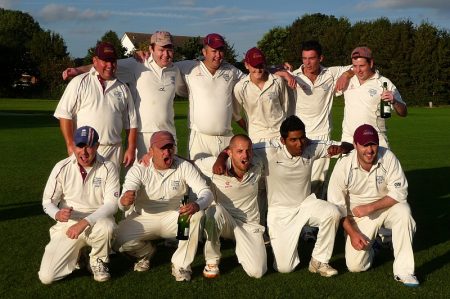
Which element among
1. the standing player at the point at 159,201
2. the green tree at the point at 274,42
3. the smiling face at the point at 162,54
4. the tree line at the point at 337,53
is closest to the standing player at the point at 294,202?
the standing player at the point at 159,201

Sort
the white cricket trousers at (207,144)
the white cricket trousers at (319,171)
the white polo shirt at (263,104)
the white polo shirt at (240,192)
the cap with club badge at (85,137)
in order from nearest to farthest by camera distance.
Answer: the cap with club badge at (85,137)
the white polo shirt at (240,192)
the white polo shirt at (263,104)
the white cricket trousers at (207,144)
the white cricket trousers at (319,171)

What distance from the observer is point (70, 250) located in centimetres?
662

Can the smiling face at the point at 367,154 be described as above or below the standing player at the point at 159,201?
above

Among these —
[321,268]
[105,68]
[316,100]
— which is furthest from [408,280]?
[105,68]

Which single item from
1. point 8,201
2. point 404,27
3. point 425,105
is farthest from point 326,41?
point 8,201

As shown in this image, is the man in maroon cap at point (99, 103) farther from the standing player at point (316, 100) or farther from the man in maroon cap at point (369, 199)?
the man in maroon cap at point (369, 199)

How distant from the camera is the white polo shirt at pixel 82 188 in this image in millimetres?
6758

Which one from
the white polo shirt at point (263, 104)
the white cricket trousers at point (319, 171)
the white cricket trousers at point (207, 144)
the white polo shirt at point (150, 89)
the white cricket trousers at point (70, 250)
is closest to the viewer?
the white cricket trousers at point (70, 250)

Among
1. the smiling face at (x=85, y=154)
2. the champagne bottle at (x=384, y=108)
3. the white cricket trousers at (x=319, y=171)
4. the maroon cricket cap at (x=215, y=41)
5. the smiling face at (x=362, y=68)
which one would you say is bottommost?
the white cricket trousers at (x=319, y=171)

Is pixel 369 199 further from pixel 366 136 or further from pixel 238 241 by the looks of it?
pixel 238 241

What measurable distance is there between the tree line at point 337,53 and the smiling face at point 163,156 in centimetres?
4524

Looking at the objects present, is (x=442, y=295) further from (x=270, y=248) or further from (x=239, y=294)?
(x=270, y=248)

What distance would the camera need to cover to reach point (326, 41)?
76.8 m

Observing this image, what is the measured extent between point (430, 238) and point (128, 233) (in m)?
4.21
